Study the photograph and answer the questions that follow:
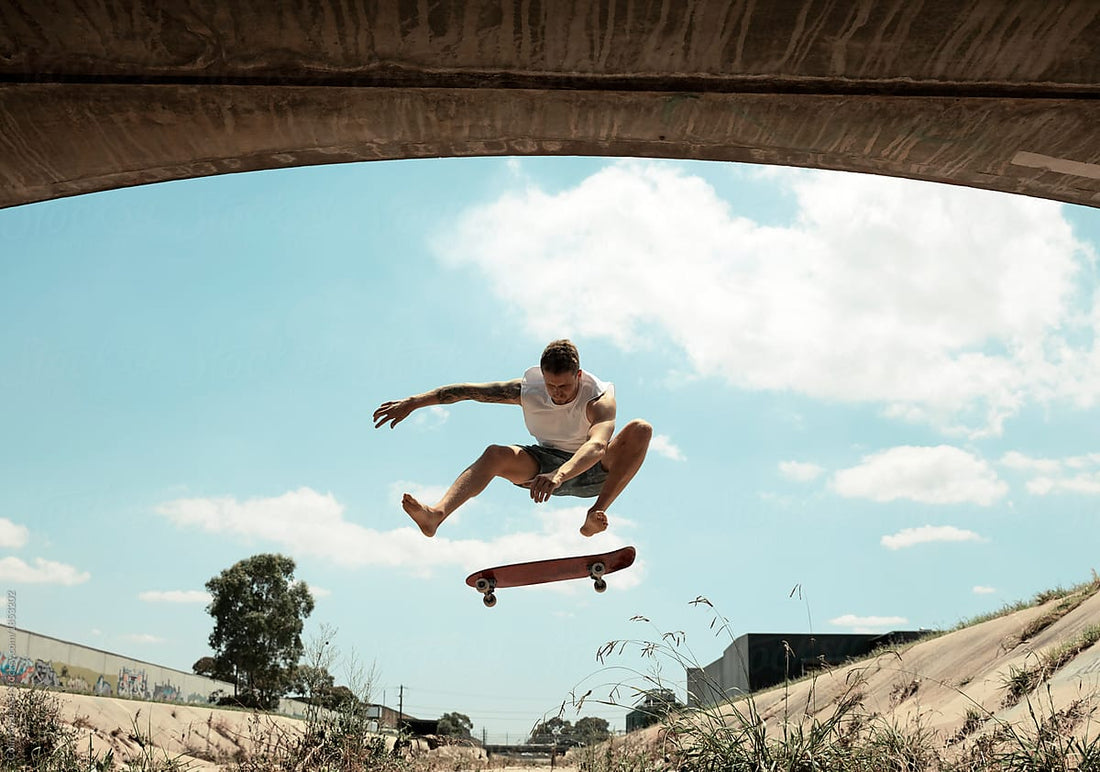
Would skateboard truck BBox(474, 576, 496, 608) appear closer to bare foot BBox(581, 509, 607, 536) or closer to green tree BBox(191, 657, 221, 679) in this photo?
bare foot BBox(581, 509, 607, 536)

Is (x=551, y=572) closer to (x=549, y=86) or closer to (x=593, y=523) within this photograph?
(x=593, y=523)

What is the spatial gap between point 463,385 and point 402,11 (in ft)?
10.9

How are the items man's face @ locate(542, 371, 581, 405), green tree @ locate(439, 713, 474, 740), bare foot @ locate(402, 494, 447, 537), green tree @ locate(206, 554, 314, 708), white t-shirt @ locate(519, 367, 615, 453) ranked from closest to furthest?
bare foot @ locate(402, 494, 447, 537) < man's face @ locate(542, 371, 581, 405) < white t-shirt @ locate(519, 367, 615, 453) < green tree @ locate(439, 713, 474, 740) < green tree @ locate(206, 554, 314, 708)

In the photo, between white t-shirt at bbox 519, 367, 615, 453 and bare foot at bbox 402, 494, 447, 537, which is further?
white t-shirt at bbox 519, 367, 615, 453

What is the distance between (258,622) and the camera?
1813 inches

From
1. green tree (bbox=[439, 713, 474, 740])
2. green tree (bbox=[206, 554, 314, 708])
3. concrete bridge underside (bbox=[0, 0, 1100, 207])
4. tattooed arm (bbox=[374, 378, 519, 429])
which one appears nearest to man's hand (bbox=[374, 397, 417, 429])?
tattooed arm (bbox=[374, 378, 519, 429])

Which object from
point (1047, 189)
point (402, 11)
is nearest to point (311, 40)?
point (402, 11)

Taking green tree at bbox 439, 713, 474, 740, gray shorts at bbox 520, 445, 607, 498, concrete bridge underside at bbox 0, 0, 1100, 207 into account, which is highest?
concrete bridge underside at bbox 0, 0, 1100, 207

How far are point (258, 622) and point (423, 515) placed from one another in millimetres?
43955

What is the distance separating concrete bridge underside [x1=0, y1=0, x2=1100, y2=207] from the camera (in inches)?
160

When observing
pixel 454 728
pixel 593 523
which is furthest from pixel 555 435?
pixel 454 728

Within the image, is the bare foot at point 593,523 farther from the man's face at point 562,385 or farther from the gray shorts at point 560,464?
the man's face at point 562,385

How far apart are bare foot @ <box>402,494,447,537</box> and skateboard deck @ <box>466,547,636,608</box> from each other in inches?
43.2

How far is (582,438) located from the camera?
6.71 metres
